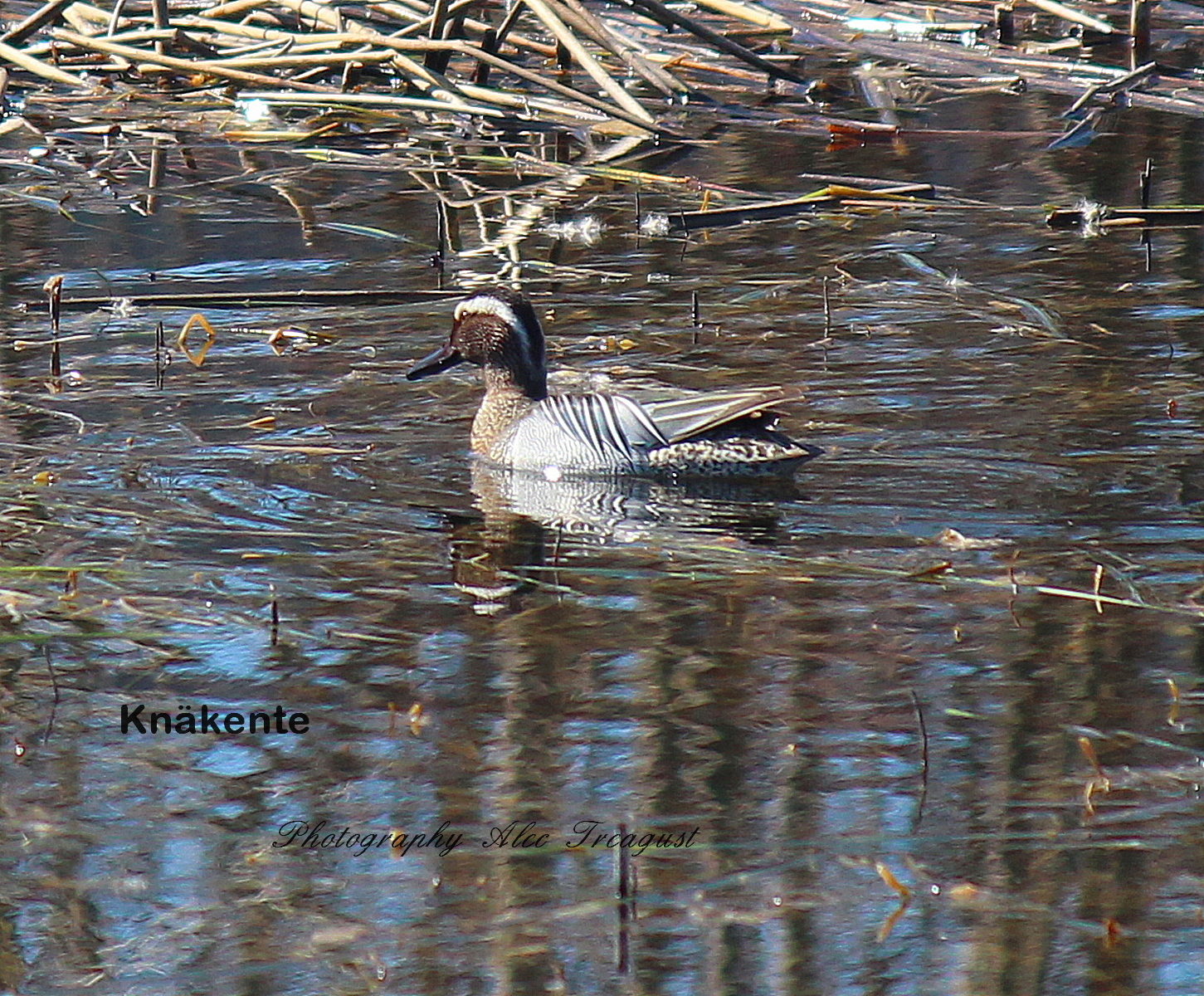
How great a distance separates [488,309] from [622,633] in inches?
95.7

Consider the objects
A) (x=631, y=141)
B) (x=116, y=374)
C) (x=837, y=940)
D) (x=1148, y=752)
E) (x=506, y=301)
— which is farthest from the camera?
(x=631, y=141)

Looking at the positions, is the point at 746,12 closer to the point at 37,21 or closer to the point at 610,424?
the point at 37,21

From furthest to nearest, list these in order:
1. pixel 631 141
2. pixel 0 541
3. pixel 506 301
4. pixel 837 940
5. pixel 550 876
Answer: pixel 631 141
pixel 506 301
pixel 0 541
pixel 550 876
pixel 837 940

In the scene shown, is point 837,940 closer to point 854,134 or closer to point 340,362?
point 340,362

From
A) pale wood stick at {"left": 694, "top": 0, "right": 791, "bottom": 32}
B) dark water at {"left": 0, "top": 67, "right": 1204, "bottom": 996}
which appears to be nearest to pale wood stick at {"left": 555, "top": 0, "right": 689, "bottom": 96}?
pale wood stick at {"left": 694, "top": 0, "right": 791, "bottom": 32}

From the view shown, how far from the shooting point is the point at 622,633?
17.5 feet

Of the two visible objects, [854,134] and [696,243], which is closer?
[696,243]

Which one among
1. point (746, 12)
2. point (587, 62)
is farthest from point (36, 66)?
point (746, 12)

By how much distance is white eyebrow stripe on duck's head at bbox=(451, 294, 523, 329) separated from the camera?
742 centimetres

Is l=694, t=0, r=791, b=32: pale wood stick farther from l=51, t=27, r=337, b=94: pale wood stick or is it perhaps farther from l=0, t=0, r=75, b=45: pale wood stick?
l=0, t=0, r=75, b=45: pale wood stick

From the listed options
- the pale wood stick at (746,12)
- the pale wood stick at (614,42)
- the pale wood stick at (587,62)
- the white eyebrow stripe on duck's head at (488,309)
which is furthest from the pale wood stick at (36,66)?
the white eyebrow stripe on duck's head at (488,309)

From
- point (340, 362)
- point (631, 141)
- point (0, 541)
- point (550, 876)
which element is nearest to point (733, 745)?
point (550, 876)

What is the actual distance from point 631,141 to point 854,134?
131 cm

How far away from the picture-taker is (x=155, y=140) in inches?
485
